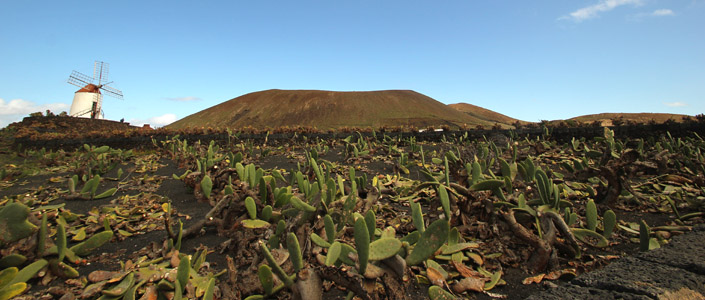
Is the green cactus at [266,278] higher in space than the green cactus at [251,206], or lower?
lower

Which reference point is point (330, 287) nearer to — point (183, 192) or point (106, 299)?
point (106, 299)

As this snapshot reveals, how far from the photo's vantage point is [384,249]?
5.93ft

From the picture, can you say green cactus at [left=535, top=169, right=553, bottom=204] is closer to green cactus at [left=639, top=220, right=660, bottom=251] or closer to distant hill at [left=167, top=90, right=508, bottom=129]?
green cactus at [left=639, top=220, right=660, bottom=251]

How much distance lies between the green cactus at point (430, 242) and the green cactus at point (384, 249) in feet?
0.60

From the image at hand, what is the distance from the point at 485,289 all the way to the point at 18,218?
3.04 metres

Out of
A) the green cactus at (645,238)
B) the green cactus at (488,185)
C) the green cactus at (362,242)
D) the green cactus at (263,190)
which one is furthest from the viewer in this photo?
the green cactus at (263,190)

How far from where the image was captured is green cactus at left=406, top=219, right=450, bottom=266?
186cm

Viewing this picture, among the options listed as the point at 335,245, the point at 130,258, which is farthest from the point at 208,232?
the point at 335,245

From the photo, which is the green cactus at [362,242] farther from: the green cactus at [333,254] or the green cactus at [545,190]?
the green cactus at [545,190]

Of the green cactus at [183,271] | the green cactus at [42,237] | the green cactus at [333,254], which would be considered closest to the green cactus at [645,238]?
the green cactus at [333,254]

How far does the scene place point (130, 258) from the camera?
Answer: 2646 mm

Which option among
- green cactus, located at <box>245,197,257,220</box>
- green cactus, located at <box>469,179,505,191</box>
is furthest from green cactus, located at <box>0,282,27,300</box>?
green cactus, located at <box>469,179,505,191</box>

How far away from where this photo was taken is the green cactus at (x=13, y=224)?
209 centimetres

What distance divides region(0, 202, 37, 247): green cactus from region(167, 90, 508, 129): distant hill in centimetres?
3114
